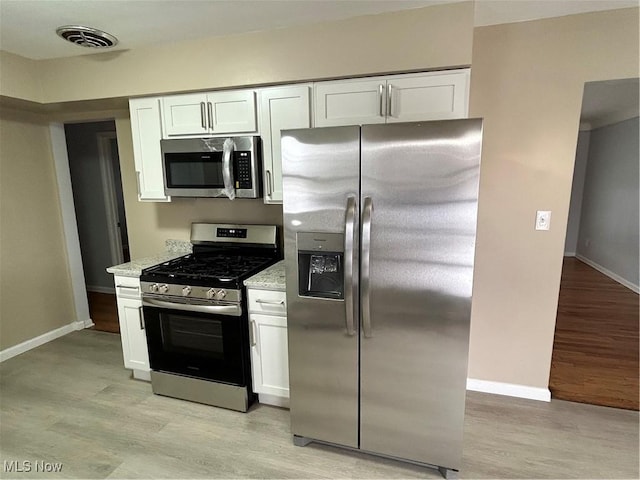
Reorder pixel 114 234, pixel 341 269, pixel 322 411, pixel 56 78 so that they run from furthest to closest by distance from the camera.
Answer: pixel 114 234
pixel 56 78
pixel 322 411
pixel 341 269

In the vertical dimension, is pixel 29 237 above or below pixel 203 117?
below

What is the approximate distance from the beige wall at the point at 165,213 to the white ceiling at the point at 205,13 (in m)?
1.06

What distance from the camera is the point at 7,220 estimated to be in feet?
10.4

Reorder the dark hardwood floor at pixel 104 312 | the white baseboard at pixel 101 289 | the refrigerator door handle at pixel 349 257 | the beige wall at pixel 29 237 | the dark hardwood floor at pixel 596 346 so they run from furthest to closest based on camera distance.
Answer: the white baseboard at pixel 101 289 < the dark hardwood floor at pixel 104 312 < the beige wall at pixel 29 237 < the dark hardwood floor at pixel 596 346 < the refrigerator door handle at pixel 349 257

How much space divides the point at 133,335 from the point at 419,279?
7.20ft

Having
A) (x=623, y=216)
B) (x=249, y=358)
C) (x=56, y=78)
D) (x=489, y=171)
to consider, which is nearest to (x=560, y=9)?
(x=489, y=171)

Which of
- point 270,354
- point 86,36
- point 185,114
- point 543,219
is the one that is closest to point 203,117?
point 185,114

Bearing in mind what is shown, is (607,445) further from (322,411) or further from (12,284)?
(12,284)

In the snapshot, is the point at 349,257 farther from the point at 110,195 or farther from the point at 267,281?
the point at 110,195

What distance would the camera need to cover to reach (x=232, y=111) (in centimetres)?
243

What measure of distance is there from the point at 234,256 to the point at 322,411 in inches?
54.7

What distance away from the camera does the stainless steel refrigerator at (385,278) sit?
1646 mm

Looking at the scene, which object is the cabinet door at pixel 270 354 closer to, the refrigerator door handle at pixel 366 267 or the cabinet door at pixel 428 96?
the refrigerator door handle at pixel 366 267

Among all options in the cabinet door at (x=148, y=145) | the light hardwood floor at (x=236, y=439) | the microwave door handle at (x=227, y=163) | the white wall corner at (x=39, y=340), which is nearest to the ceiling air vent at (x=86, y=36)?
the cabinet door at (x=148, y=145)
